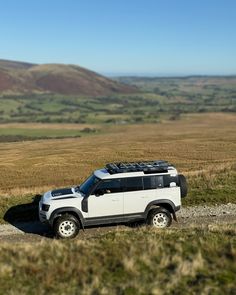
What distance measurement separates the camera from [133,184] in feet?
50.9

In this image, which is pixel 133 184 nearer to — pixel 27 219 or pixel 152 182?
pixel 152 182

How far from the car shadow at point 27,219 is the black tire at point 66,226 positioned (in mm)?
644

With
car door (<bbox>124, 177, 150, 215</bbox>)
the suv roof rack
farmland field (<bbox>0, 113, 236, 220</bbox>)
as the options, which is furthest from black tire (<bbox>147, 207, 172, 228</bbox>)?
farmland field (<bbox>0, 113, 236, 220</bbox>)

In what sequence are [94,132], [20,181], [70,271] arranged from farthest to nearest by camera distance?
1. [94,132]
2. [20,181]
3. [70,271]

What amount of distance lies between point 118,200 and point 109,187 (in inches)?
21.8

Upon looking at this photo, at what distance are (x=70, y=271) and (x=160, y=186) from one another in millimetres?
5822

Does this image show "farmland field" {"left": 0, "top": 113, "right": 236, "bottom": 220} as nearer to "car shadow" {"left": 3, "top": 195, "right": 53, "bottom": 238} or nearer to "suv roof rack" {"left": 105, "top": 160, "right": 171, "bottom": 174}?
"car shadow" {"left": 3, "top": 195, "right": 53, "bottom": 238}

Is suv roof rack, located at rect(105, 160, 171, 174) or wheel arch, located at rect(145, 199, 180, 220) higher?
suv roof rack, located at rect(105, 160, 171, 174)

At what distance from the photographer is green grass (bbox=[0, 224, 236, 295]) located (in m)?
9.95

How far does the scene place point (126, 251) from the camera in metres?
11.7

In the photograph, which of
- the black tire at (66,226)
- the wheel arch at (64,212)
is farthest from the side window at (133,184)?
the black tire at (66,226)

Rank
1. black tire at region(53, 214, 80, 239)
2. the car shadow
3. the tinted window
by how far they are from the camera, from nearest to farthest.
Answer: black tire at region(53, 214, 80, 239), the tinted window, the car shadow

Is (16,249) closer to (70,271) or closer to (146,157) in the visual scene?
(70,271)

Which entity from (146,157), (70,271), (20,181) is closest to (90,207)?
(70,271)
